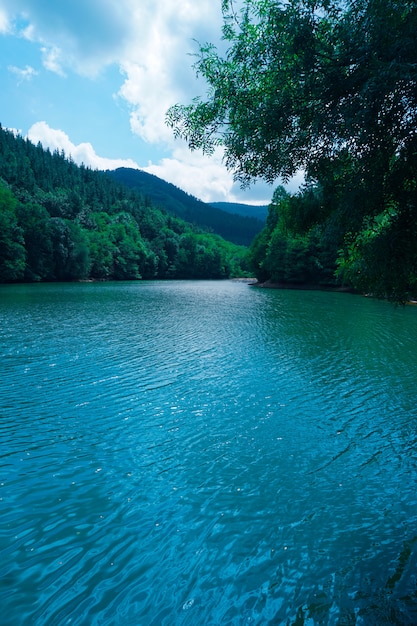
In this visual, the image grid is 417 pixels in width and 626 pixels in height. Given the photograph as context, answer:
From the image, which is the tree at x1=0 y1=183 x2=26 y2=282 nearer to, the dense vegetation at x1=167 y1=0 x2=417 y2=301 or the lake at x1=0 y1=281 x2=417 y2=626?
the lake at x1=0 y1=281 x2=417 y2=626

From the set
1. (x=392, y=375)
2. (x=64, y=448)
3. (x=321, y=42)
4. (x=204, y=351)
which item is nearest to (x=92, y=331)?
(x=204, y=351)

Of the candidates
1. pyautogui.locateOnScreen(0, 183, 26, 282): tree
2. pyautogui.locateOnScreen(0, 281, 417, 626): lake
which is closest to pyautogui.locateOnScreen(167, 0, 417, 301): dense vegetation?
pyautogui.locateOnScreen(0, 281, 417, 626): lake

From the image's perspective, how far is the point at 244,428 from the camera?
11602 millimetres

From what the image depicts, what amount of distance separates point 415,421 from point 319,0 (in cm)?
1228

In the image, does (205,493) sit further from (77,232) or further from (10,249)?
(77,232)

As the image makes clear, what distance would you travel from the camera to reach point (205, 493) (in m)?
8.22

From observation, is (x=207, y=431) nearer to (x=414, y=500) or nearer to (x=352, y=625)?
(x=414, y=500)

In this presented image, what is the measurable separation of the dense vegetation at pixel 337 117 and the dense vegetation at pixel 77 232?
80004 mm

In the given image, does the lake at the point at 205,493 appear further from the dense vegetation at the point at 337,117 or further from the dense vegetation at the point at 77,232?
the dense vegetation at the point at 77,232

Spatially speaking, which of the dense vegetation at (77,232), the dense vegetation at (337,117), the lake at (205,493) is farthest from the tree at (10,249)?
the dense vegetation at (337,117)

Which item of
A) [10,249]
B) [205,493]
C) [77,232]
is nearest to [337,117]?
[205,493]

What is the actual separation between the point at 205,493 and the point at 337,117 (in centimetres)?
809

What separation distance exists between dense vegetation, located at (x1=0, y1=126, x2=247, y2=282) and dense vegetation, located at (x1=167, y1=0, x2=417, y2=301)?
262 feet

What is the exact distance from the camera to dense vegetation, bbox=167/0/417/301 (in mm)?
5473
